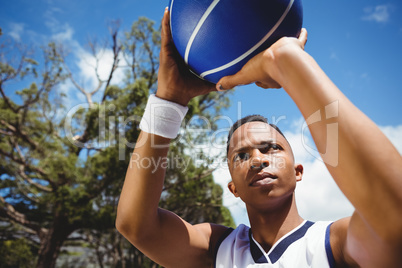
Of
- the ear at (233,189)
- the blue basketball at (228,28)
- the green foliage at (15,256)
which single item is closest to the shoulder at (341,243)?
the ear at (233,189)

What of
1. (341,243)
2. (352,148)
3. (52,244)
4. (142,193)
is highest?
(352,148)

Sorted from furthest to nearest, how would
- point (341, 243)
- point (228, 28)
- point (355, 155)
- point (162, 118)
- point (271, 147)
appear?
1. point (271, 147)
2. point (162, 118)
3. point (228, 28)
4. point (341, 243)
5. point (355, 155)

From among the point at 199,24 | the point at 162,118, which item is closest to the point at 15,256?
the point at 162,118

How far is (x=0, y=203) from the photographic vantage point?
9.22 metres

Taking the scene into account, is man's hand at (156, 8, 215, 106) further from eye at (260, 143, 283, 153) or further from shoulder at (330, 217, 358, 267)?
shoulder at (330, 217, 358, 267)

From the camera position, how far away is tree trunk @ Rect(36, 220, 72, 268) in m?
8.46

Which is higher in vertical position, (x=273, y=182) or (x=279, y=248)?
(x=273, y=182)

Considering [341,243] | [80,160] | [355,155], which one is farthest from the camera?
[80,160]

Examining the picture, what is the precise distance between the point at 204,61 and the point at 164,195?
912cm

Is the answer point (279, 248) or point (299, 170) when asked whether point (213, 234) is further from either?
point (299, 170)

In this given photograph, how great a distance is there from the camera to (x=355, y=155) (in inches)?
24.7

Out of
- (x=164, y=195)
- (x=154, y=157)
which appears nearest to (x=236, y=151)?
(x=154, y=157)

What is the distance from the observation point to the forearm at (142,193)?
1286mm

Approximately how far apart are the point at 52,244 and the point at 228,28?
10033 mm
